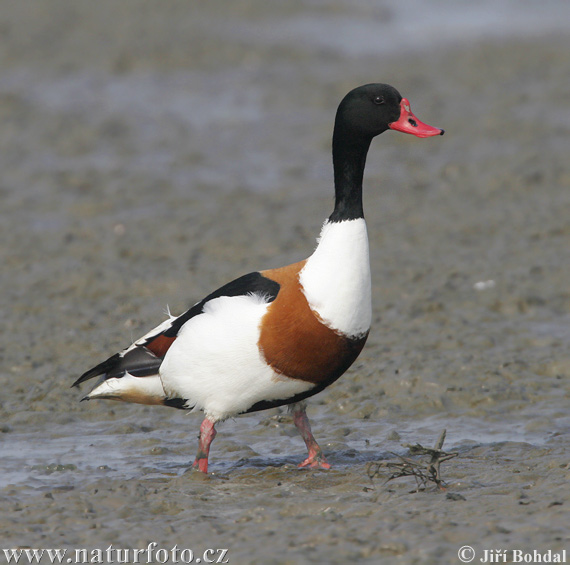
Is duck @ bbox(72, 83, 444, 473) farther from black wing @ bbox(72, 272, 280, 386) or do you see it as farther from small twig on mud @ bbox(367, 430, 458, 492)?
small twig on mud @ bbox(367, 430, 458, 492)

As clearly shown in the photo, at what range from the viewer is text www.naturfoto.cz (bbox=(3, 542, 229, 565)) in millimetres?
5363

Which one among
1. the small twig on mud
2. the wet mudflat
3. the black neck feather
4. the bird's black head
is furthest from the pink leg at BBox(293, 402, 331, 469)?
the bird's black head

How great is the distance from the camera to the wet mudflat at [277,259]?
5.99 metres

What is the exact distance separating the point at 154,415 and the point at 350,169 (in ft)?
8.46

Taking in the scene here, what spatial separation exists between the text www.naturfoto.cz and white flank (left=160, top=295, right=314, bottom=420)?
4.11 feet

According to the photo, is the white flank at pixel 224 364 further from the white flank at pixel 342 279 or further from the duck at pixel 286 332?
the white flank at pixel 342 279

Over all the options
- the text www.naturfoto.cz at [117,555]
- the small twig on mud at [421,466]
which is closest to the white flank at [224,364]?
the small twig on mud at [421,466]

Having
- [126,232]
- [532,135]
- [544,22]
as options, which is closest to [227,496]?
[126,232]

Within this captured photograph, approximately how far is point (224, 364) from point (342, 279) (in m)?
0.88

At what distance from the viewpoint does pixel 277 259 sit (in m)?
11.5

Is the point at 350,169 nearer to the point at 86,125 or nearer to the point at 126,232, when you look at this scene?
the point at 126,232

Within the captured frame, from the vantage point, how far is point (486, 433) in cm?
762

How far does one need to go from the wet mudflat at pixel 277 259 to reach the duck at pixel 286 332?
0.51 metres

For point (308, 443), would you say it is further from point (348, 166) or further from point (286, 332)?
point (348, 166)
